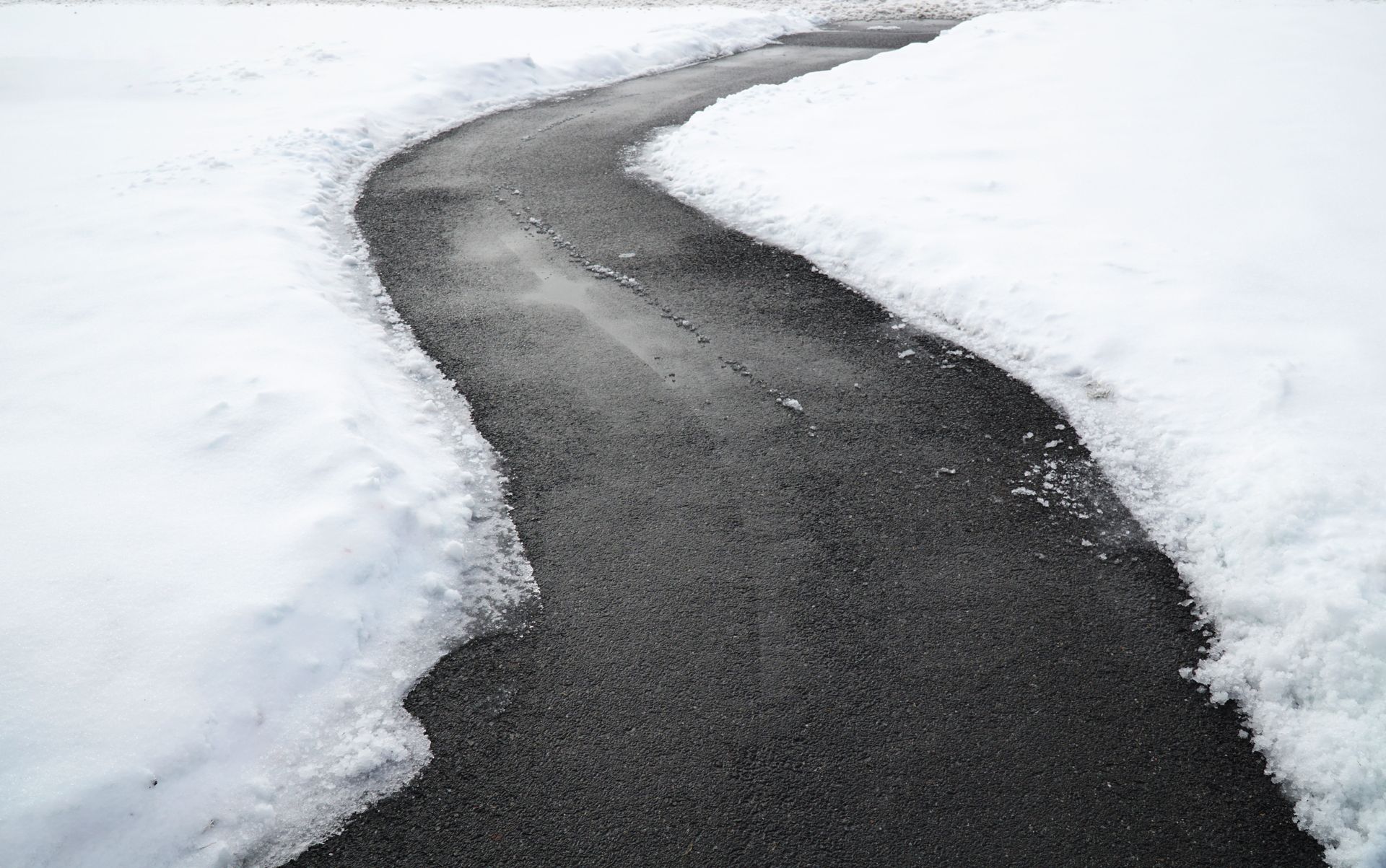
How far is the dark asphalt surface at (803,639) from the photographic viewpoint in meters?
3.04

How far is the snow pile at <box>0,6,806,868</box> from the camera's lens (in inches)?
123

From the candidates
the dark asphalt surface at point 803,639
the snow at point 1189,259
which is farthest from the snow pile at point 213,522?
the snow at point 1189,259

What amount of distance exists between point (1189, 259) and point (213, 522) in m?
7.48

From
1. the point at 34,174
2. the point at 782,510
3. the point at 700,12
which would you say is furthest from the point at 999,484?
the point at 700,12

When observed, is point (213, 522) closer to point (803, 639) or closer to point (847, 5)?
point (803, 639)

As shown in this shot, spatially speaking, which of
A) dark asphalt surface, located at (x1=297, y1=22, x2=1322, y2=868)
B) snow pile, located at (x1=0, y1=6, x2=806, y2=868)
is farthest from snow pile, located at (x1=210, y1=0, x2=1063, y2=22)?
dark asphalt surface, located at (x1=297, y1=22, x2=1322, y2=868)

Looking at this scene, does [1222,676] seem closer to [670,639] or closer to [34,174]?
[670,639]

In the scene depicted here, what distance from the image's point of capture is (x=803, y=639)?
12.4ft

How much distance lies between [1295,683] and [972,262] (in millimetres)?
4426

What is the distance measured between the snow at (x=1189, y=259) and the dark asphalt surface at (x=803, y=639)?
0.97ft

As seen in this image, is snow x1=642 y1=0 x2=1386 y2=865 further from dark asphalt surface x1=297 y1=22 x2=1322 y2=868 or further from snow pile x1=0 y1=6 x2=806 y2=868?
snow pile x1=0 y1=6 x2=806 y2=868

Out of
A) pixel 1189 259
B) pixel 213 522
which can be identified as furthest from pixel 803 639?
pixel 1189 259

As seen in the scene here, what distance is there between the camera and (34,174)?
1009cm

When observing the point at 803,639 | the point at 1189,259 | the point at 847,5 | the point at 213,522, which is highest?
the point at 847,5
